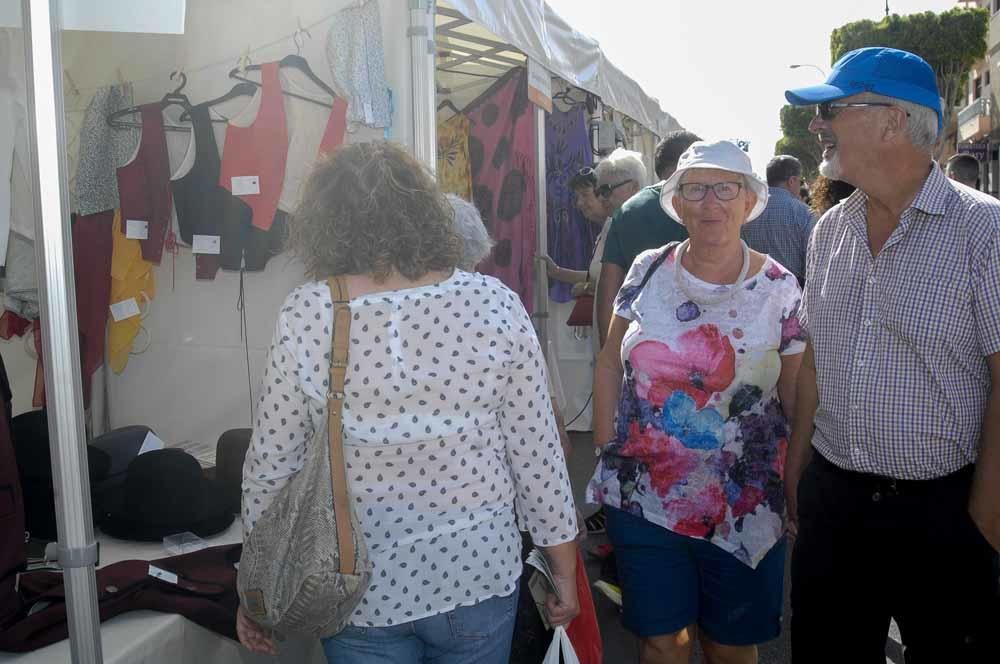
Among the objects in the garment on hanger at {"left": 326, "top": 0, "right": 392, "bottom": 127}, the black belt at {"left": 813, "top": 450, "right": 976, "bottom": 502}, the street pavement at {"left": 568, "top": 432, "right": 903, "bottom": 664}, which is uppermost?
the garment on hanger at {"left": 326, "top": 0, "right": 392, "bottom": 127}

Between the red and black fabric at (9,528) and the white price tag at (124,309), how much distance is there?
5.79 ft

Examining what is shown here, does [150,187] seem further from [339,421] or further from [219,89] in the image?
[339,421]

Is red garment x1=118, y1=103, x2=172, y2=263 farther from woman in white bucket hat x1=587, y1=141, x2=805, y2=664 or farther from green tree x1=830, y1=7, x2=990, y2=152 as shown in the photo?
green tree x1=830, y1=7, x2=990, y2=152

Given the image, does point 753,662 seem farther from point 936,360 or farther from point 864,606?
point 936,360

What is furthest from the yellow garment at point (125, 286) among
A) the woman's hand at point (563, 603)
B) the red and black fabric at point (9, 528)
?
the woman's hand at point (563, 603)

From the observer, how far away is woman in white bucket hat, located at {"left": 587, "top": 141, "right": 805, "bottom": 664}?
221 cm

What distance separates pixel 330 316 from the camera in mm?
1524

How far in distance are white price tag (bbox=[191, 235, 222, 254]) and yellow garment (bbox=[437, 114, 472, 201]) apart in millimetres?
2155

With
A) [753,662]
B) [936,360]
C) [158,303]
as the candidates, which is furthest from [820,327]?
[158,303]

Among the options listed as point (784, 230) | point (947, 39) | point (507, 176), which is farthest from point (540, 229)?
point (947, 39)

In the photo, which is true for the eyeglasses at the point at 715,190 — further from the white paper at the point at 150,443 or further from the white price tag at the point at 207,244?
the white paper at the point at 150,443

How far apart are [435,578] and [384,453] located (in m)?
0.25

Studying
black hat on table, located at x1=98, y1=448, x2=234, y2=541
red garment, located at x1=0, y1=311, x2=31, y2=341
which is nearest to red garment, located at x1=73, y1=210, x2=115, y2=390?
red garment, located at x1=0, y1=311, x2=31, y2=341

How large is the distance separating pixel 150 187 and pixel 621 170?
7.62 feet
